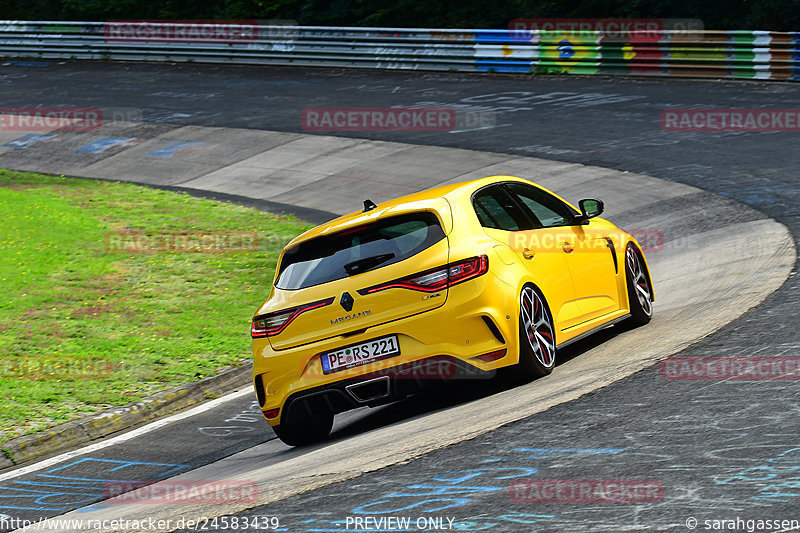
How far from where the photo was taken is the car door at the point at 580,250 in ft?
27.3

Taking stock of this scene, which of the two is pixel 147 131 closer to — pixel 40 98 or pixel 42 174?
pixel 42 174

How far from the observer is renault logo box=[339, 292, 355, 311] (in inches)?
281

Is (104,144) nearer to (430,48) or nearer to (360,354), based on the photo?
(430,48)

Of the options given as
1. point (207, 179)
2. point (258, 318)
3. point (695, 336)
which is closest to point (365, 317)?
point (258, 318)

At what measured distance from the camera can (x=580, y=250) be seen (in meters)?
8.48

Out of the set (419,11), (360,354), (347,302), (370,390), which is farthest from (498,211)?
(419,11)

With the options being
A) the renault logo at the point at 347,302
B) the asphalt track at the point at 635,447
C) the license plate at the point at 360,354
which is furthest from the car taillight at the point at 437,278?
the asphalt track at the point at 635,447

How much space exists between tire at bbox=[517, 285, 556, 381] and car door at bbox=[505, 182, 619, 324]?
0.62 meters

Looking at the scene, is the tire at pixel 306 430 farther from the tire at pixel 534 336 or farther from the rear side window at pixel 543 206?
the rear side window at pixel 543 206

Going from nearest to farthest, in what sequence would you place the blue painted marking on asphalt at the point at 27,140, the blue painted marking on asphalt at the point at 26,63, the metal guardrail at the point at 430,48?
1. the metal guardrail at the point at 430,48
2. the blue painted marking on asphalt at the point at 27,140
3. the blue painted marking on asphalt at the point at 26,63

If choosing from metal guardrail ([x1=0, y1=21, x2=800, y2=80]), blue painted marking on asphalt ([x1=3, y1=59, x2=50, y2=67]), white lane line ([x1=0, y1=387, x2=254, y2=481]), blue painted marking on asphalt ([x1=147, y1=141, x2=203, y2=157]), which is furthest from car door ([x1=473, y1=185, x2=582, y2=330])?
blue painted marking on asphalt ([x1=3, y1=59, x2=50, y2=67])

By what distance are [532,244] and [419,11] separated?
29.7 meters

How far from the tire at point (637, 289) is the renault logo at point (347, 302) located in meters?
2.91

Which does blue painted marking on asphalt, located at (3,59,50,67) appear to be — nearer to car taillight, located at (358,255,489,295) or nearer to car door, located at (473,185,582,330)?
car door, located at (473,185,582,330)
